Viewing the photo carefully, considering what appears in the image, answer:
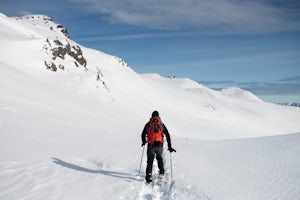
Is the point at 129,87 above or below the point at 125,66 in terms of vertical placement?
below

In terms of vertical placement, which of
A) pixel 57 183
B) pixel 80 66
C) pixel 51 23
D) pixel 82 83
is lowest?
pixel 57 183

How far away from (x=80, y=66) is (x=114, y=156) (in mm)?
45978

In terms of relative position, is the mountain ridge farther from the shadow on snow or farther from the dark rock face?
the shadow on snow

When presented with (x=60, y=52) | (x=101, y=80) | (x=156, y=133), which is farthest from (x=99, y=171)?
(x=101, y=80)

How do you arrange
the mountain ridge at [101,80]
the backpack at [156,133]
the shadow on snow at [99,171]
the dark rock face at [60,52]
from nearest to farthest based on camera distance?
the backpack at [156,133] < the shadow on snow at [99,171] < the mountain ridge at [101,80] < the dark rock face at [60,52]

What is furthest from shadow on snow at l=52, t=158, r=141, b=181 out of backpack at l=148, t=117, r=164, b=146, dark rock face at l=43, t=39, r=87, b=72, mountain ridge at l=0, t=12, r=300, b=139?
dark rock face at l=43, t=39, r=87, b=72

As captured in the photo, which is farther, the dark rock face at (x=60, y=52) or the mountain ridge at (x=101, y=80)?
the dark rock face at (x=60, y=52)

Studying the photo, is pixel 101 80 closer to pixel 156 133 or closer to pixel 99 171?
pixel 99 171

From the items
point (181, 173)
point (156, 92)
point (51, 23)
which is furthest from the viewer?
point (51, 23)

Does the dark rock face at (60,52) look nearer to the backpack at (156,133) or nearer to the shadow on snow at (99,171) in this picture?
the shadow on snow at (99,171)

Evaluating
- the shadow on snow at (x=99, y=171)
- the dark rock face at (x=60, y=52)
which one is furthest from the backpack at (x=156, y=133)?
the dark rock face at (x=60, y=52)

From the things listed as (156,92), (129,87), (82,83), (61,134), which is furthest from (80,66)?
(61,134)

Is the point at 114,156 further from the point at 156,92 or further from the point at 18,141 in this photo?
the point at 156,92

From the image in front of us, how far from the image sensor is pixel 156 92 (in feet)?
269
